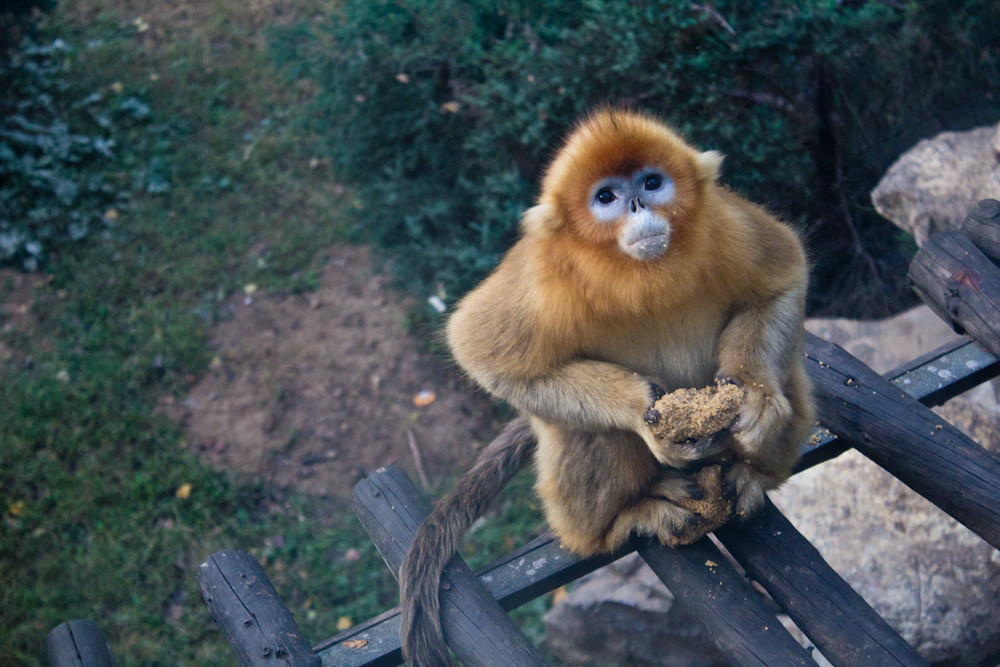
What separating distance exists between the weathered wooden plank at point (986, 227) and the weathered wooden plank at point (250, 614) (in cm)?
305

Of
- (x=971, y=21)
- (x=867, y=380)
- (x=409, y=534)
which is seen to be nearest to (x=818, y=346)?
(x=867, y=380)

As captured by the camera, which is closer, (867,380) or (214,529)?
(867,380)

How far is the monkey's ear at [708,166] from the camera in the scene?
2.61 meters

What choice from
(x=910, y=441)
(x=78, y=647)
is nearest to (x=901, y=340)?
(x=910, y=441)

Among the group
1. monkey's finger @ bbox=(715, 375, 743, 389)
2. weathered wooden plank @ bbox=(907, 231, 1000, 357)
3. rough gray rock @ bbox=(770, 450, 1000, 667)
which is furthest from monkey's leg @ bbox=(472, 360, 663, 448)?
rough gray rock @ bbox=(770, 450, 1000, 667)

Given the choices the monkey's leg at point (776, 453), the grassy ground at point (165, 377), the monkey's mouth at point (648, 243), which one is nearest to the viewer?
the monkey's mouth at point (648, 243)

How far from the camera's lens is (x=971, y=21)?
16.9 ft

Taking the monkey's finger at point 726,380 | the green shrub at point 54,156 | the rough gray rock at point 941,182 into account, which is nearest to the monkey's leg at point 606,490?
the monkey's finger at point 726,380

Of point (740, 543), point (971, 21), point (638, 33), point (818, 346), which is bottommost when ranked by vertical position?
point (740, 543)

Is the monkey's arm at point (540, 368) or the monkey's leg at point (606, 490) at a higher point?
the monkey's arm at point (540, 368)

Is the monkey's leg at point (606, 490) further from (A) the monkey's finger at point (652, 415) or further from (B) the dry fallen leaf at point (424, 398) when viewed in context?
(B) the dry fallen leaf at point (424, 398)

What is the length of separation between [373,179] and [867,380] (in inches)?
151

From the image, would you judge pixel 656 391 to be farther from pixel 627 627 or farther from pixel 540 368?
pixel 627 627

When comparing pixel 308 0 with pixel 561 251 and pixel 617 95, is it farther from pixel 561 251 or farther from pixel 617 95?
pixel 561 251
